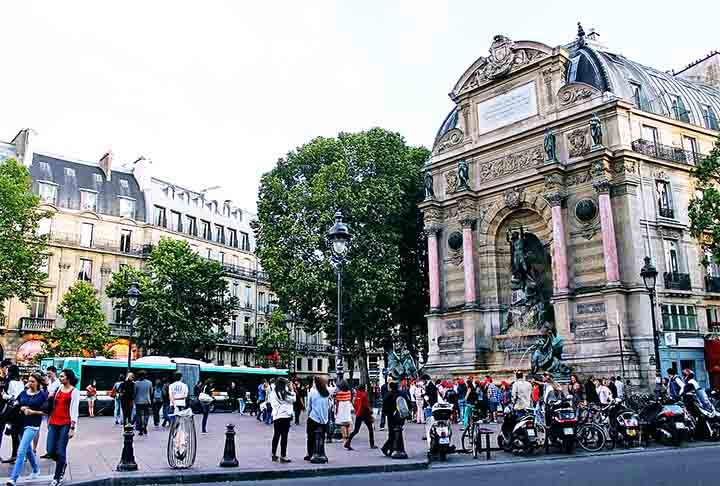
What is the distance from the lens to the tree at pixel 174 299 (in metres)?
40.7

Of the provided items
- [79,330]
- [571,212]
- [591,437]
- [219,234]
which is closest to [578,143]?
[571,212]

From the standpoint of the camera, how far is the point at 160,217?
50.8m

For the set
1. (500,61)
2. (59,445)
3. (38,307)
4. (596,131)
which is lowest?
(59,445)

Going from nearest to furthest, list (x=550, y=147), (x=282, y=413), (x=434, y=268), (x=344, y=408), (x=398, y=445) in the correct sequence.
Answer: (x=282, y=413) → (x=398, y=445) → (x=344, y=408) → (x=550, y=147) → (x=434, y=268)

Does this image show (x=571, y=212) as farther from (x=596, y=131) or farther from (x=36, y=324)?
(x=36, y=324)

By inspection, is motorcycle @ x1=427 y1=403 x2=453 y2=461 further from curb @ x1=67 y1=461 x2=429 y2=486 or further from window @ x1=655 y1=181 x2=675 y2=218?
window @ x1=655 y1=181 x2=675 y2=218

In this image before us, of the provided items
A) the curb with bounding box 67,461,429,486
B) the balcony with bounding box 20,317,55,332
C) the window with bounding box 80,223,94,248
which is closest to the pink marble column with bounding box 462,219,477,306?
the curb with bounding box 67,461,429,486

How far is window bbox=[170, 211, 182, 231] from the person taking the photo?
2039 inches

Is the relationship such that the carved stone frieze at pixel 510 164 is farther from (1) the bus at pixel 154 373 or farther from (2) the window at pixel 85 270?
(2) the window at pixel 85 270

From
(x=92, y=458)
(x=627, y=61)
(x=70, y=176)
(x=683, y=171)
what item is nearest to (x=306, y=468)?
(x=92, y=458)

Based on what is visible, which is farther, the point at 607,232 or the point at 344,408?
the point at 607,232

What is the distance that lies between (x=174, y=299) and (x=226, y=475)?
107ft

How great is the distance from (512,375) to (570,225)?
22.9ft

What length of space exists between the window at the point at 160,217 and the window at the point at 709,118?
37.5m
